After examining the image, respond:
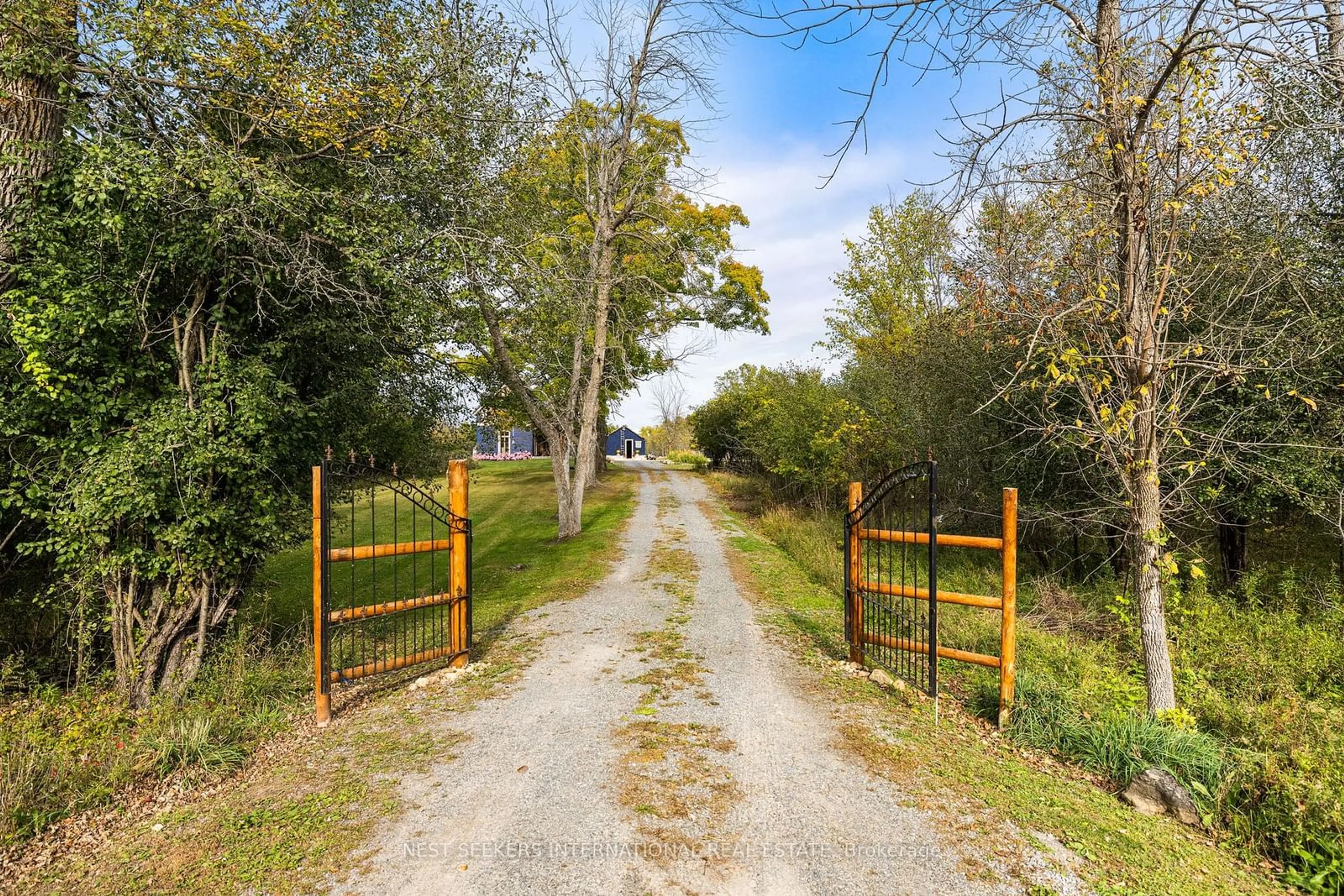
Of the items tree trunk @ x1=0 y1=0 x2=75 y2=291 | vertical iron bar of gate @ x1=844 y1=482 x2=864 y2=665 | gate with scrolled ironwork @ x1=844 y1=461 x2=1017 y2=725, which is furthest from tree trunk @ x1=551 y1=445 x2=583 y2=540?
tree trunk @ x1=0 y1=0 x2=75 y2=291

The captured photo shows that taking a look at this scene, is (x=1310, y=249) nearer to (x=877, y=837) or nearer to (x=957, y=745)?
(x=957, y=745)

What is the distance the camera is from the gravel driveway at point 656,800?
2926mm

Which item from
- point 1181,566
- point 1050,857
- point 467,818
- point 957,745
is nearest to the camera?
point 1050,857

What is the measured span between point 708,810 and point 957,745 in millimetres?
2118

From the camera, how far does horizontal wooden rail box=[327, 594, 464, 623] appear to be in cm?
491

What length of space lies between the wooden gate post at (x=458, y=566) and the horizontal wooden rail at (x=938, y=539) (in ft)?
12.9

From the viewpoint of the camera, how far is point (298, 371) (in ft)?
21.0

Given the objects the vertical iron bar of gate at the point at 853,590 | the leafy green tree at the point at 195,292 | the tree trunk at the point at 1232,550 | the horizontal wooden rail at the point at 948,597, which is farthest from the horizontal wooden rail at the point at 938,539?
the tree trunk at the point at 1232,550

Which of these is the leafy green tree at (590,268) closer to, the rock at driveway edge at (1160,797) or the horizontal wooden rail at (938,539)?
the horizontal wooden rail at (938,539)

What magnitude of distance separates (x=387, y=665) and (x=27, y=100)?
568 cm

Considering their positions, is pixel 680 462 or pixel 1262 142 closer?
pixel 1262 142

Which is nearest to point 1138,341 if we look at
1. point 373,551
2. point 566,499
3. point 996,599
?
point 996,599

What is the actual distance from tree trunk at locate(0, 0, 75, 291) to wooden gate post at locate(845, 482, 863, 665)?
761 centimetres

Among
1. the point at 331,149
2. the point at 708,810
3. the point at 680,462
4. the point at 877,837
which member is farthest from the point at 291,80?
the point at 680,462
